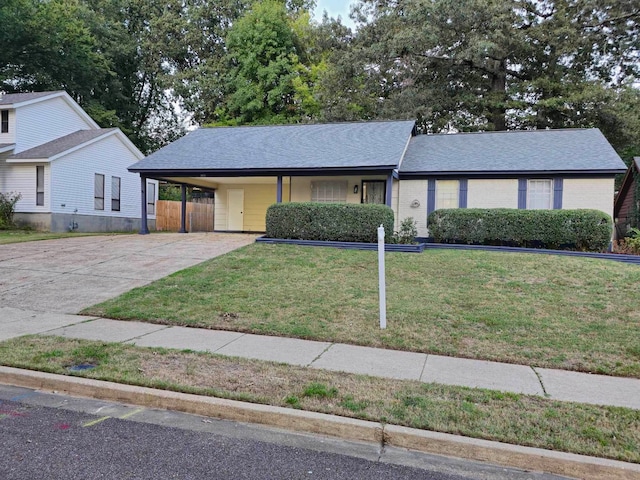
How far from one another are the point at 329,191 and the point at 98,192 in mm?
11967

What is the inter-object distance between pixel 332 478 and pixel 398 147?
44.4 feet

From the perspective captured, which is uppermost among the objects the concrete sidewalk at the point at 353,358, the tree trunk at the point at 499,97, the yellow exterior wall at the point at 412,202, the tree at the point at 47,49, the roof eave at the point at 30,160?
the tree at the point at 47,49

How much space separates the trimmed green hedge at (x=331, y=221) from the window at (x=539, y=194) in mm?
5319

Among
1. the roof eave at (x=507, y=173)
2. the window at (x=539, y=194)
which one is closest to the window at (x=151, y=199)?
the roof eave at (x=507, y=173)

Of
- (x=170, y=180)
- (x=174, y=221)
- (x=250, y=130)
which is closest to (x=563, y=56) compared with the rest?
(x=250, y=130)

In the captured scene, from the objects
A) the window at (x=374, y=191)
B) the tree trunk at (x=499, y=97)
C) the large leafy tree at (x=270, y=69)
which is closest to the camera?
the window at (x=374, y=191)

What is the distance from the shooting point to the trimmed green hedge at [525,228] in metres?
12.0

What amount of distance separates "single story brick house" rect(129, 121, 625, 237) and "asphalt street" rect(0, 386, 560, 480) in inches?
437

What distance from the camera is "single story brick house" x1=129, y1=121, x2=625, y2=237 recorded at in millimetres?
14312

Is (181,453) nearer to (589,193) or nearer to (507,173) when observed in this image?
(507,173)

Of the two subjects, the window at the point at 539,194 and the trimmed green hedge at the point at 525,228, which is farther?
the window at the point at 539,194

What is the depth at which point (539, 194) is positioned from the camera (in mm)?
14758

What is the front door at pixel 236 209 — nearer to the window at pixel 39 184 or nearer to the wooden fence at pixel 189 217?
the wooden fence at pixel 189 217

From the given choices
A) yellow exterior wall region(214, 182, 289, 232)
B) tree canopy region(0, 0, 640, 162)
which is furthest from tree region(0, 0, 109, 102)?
yellow exterior wall region(214, 182, 289, 232)
